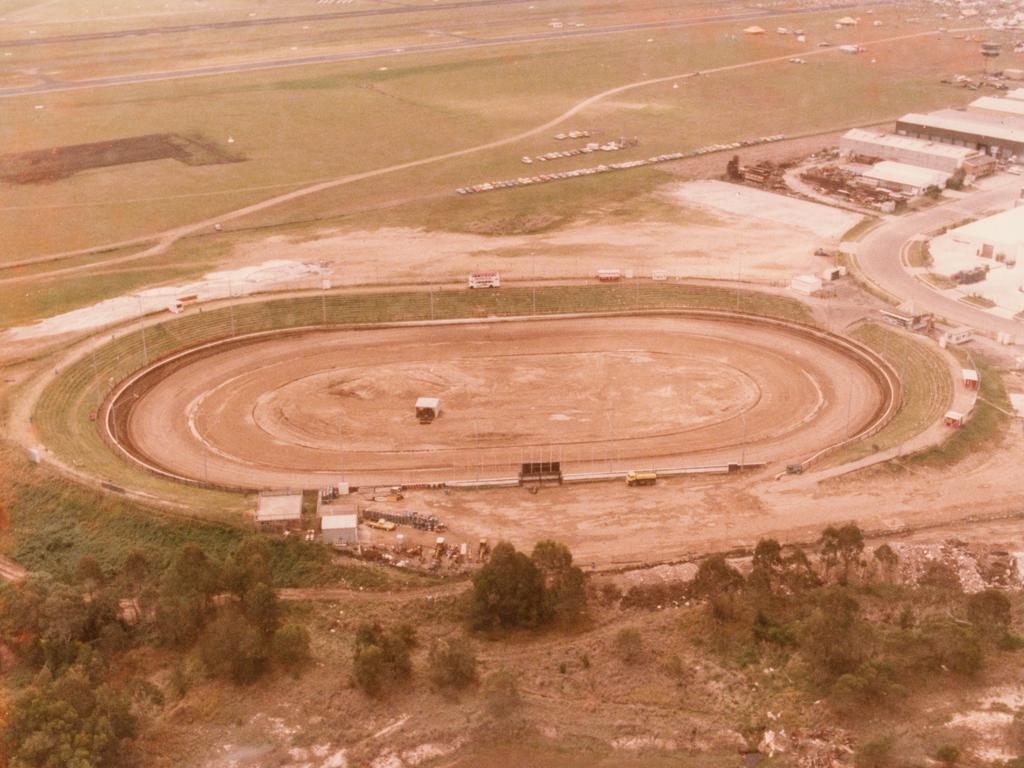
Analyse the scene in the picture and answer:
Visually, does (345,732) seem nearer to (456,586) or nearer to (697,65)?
(456,586)

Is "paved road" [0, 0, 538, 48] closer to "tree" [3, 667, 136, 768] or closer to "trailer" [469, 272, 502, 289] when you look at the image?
"trailer" [469, 272, 502, 289]

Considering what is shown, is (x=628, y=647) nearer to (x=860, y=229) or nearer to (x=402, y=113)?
(x=860, y=229)

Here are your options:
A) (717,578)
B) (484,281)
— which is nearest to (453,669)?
(717,578)

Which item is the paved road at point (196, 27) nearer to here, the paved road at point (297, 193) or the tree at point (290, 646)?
the paved road at point (297, 193)

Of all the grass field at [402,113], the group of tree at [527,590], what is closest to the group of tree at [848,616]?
the group of tree at [527,590]

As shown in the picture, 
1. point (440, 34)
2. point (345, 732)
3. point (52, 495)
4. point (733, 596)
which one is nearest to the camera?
point (345, 732)

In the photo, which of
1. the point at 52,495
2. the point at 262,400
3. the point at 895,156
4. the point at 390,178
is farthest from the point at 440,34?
the point at 52,495
